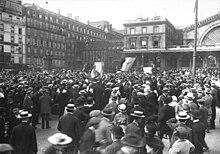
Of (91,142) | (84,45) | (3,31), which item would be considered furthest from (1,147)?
(84,45)

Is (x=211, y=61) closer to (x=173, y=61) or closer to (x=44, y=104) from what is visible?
(x=173, y=61)

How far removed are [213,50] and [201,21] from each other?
12.0 metres

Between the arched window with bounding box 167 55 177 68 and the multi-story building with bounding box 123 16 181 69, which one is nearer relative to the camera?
the arched window with bounding box 167 55 177 68

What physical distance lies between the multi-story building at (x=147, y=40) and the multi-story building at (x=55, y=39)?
11849mm

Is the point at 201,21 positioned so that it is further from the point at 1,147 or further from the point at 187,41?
the point at 1,147

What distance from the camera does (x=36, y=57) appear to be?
56.3 meters

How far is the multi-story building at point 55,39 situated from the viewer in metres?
55.0

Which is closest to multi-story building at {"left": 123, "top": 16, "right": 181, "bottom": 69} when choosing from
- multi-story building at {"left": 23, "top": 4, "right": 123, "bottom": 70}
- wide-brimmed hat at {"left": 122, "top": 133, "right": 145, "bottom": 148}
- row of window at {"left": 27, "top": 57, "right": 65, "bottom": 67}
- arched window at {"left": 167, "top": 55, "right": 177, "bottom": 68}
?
arched window at {"left": 167, "top": 55, "right": 177, "bottom": 68}

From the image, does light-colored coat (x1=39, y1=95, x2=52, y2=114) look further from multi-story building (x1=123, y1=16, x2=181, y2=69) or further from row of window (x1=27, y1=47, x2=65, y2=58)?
row of window (x1=27, y1=47, x2=65, y2=58)

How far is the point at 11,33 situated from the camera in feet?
164

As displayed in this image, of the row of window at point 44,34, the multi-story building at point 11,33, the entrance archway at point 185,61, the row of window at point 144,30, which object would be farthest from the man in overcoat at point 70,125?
the row of window at point 44,34

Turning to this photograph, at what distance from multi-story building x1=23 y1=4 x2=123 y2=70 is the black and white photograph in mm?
254

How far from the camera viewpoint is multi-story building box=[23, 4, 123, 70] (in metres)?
55.0

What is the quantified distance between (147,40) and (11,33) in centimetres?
2976
